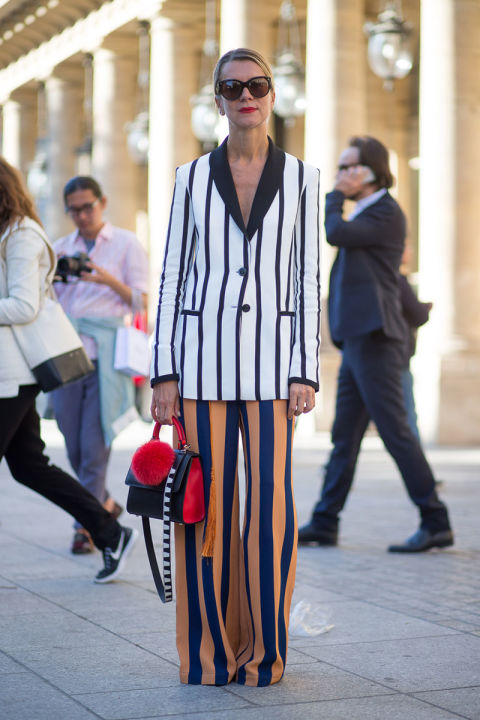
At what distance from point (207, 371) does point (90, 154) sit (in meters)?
19.4

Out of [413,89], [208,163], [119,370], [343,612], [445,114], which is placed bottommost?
[343,612]

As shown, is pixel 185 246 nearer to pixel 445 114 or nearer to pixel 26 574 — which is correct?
pixel 26 574

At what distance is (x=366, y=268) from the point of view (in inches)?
282

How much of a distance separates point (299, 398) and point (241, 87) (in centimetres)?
102

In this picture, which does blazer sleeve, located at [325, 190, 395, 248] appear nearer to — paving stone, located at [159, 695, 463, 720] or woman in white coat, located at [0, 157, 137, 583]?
woman in white coat, located at [0, 157, 137, 583]

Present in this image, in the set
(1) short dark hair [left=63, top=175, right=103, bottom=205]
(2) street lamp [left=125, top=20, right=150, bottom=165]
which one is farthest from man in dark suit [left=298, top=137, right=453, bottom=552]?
(2) street lamp [left=125, top=20, right=150, bottom=165]

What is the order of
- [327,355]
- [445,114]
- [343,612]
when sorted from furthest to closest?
1. [327,355]
2. [445,114]
3. [343,612]

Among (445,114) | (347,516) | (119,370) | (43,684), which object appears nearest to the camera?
(43,684)

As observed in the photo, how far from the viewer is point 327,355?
655 inches

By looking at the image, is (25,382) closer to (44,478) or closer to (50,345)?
(50,345)

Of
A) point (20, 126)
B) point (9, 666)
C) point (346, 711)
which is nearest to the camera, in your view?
point (346, 711)

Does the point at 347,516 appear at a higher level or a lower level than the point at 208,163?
lower

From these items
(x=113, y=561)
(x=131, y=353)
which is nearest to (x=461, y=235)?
(x=131, y=353)

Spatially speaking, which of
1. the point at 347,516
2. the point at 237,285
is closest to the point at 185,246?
the point at 237,285
